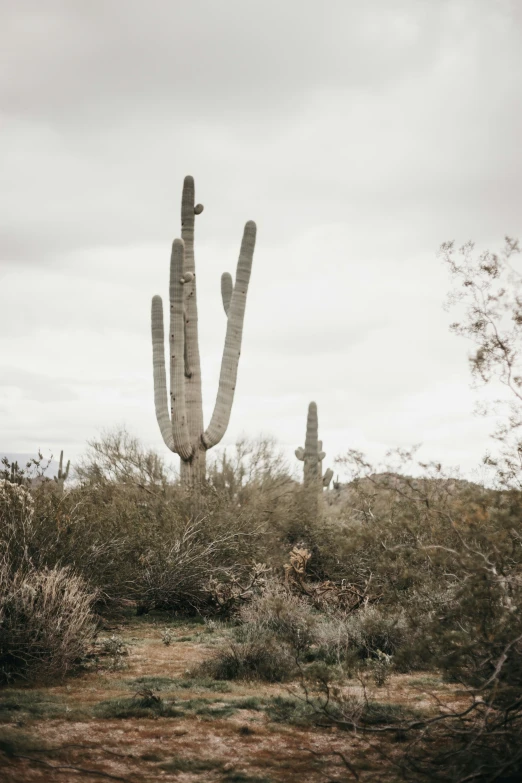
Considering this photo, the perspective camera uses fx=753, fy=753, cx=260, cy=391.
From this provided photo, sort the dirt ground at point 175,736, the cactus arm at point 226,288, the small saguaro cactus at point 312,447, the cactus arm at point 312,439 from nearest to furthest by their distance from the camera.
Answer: the dirt ground at point 175,736 → the cactus arm at point 226,288 → the small saguaro cactus at point 312,447 → the cactus arm at point 312,439

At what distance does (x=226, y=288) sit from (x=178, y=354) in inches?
155

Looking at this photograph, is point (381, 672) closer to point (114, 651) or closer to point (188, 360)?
point (114, 651)

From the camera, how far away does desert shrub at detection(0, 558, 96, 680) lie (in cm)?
698

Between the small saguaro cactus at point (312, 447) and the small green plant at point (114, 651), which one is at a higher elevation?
the small saguaro cactus at point (312, 447)

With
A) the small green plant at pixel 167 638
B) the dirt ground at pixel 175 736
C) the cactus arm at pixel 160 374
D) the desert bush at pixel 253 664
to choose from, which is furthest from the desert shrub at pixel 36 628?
the cactus arm at pixel 160 374

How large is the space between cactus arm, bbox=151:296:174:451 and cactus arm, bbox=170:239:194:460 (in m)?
0.30

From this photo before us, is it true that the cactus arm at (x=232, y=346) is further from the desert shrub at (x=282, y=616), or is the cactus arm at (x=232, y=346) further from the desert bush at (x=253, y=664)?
the desert bush at (x=253, y=664)

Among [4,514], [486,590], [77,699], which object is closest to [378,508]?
[4,514]

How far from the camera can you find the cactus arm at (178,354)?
1656cm

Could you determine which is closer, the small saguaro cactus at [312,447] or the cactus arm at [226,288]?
the cactus arm at [226,288]

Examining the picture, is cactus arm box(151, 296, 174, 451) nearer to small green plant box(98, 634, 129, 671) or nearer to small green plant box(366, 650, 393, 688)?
small green plant box(98, 634, 129, 671)

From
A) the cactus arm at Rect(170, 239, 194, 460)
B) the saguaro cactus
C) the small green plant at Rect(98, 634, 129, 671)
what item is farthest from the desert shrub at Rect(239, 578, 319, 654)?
the cactus arm at Rect(170, 239, 194, 460)

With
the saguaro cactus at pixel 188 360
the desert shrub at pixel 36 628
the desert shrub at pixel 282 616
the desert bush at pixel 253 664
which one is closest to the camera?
the desert shrub at pixel 36 628

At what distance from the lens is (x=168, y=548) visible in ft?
37.4
